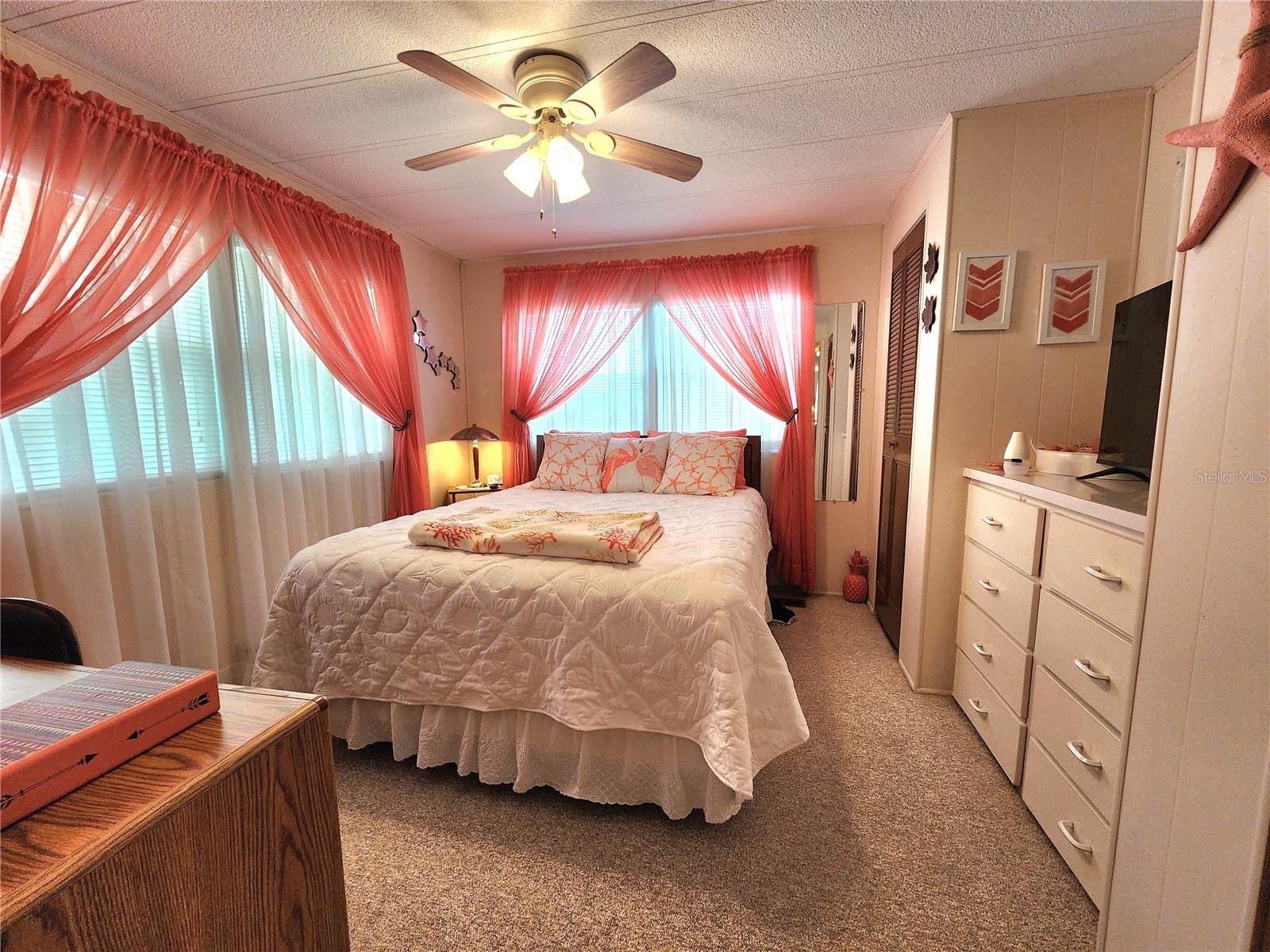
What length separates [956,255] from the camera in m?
2.03

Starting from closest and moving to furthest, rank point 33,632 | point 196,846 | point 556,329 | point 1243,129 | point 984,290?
point 196,846, point 1243,129, point 33,632, point 984,290, point 556,329

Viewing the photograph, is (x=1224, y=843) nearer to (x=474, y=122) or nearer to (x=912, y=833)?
(x=912, y=833)

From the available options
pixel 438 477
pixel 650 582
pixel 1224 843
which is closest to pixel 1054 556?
pixel 1224 843

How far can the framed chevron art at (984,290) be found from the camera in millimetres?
1969

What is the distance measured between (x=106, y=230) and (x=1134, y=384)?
324 centimetres

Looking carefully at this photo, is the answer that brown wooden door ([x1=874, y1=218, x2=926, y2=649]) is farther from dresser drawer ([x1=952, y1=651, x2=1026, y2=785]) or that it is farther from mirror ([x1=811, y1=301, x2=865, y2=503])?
dresser drawer ([x1=952, y1=651, x2=1026, y2=785])

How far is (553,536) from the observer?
1671 millimetres

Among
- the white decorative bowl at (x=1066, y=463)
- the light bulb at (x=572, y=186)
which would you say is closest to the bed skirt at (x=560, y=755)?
the white decorative bowl at (x=1066, y=463)

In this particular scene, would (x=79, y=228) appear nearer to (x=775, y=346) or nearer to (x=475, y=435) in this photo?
(x=475, y=435)

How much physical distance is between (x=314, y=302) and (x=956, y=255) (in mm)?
2812

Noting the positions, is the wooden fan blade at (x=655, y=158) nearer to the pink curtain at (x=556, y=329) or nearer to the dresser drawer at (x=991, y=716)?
the pink curtain at (x=556, y=329)

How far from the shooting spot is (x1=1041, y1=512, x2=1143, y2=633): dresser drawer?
115cm

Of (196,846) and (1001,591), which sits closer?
(196,846)

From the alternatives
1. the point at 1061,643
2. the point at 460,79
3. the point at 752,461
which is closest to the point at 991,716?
the point at 1061,643
